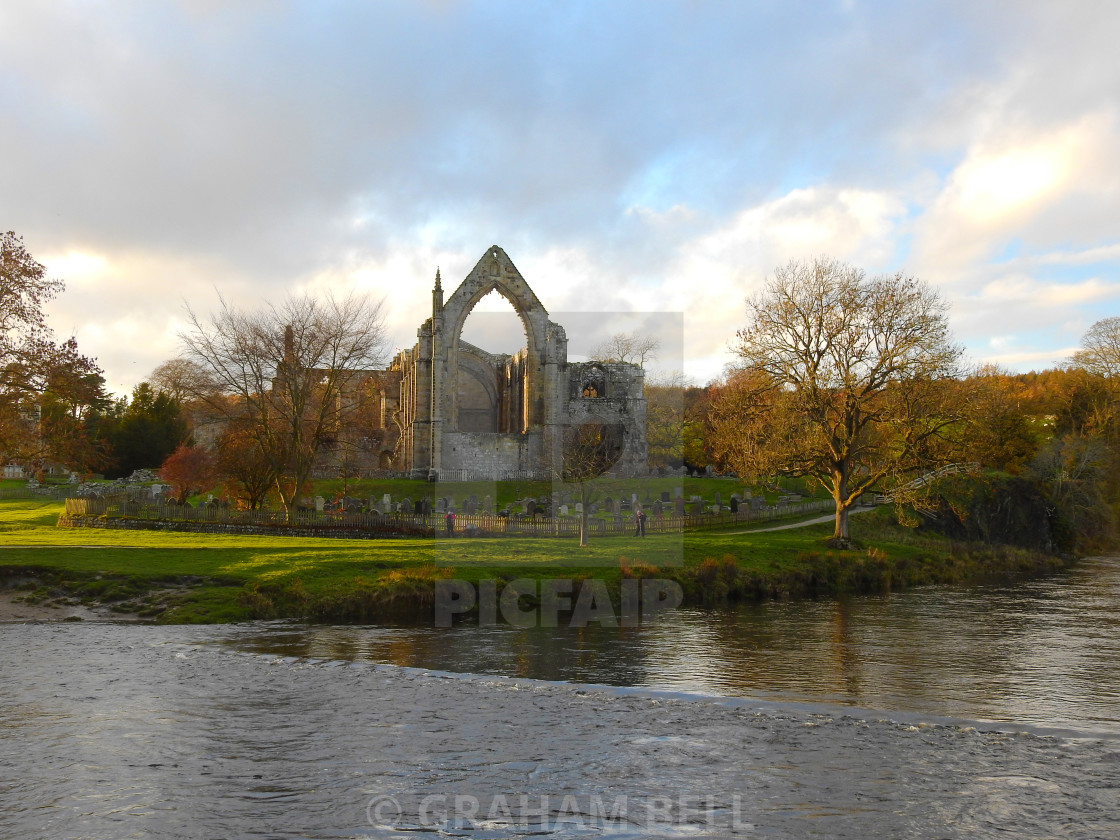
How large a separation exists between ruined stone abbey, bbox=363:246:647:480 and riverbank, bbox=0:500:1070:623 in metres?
21.1

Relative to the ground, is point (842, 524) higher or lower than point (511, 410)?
lower

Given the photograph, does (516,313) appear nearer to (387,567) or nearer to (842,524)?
(842,524)

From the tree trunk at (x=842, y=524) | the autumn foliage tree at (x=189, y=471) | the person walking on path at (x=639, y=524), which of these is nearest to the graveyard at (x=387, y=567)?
the person walking on path at (x=639, y=524)

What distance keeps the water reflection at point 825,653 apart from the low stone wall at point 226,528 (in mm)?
12779

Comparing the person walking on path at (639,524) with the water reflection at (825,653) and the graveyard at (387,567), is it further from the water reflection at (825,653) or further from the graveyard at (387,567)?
the water reflection at (825,653)

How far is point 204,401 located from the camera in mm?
34938

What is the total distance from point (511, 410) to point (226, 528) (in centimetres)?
3654

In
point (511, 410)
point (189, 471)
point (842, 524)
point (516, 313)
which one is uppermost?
point (516, 313)

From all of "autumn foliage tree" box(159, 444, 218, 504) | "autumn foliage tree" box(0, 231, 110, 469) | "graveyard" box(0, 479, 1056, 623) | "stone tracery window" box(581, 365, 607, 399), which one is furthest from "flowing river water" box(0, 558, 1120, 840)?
"stone tracery window" box(581, 365, 607, 399)

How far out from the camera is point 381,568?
2248 cm

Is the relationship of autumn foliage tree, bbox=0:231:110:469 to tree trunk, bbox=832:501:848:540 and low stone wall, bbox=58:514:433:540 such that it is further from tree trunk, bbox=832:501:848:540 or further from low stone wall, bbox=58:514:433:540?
tree trunk, bbox=832:501:848:540

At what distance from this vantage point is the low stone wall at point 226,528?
100ft

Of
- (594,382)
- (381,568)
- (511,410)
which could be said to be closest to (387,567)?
(381,568)

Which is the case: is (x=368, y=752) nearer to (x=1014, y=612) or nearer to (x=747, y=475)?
(x=1014, y=612)
